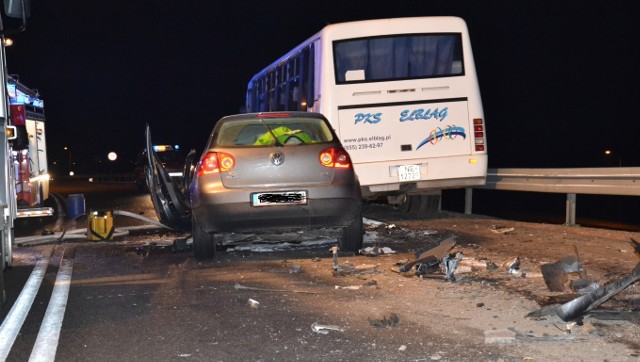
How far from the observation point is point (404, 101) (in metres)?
12.5

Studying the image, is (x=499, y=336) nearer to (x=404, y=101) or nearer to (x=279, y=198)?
(x=279, y=198)

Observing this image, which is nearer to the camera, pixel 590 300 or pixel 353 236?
pixel 590 300

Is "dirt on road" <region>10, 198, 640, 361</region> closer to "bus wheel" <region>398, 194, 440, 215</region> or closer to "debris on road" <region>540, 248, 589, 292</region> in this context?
"debris on road" <region>540, 248, 589, 292</region>

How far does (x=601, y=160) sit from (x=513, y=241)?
85351mm

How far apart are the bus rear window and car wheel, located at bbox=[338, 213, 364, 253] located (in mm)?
4110

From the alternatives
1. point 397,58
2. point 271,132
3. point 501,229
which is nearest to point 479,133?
point 397,58

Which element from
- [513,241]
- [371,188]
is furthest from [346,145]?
[513,241]

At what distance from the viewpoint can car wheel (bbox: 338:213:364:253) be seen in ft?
29.2

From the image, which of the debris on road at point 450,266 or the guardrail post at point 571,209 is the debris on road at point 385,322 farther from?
the guardrail post at point 571,209

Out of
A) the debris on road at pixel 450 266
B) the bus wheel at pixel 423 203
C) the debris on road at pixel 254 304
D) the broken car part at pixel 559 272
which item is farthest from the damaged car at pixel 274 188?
the bus wheel at pixel 423 203

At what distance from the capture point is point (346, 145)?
12234 mm

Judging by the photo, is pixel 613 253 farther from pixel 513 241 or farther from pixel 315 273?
pixel 315 273

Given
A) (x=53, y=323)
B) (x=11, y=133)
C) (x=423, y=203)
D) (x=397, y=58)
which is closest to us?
(x=53, y=323)

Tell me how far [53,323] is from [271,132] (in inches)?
147
